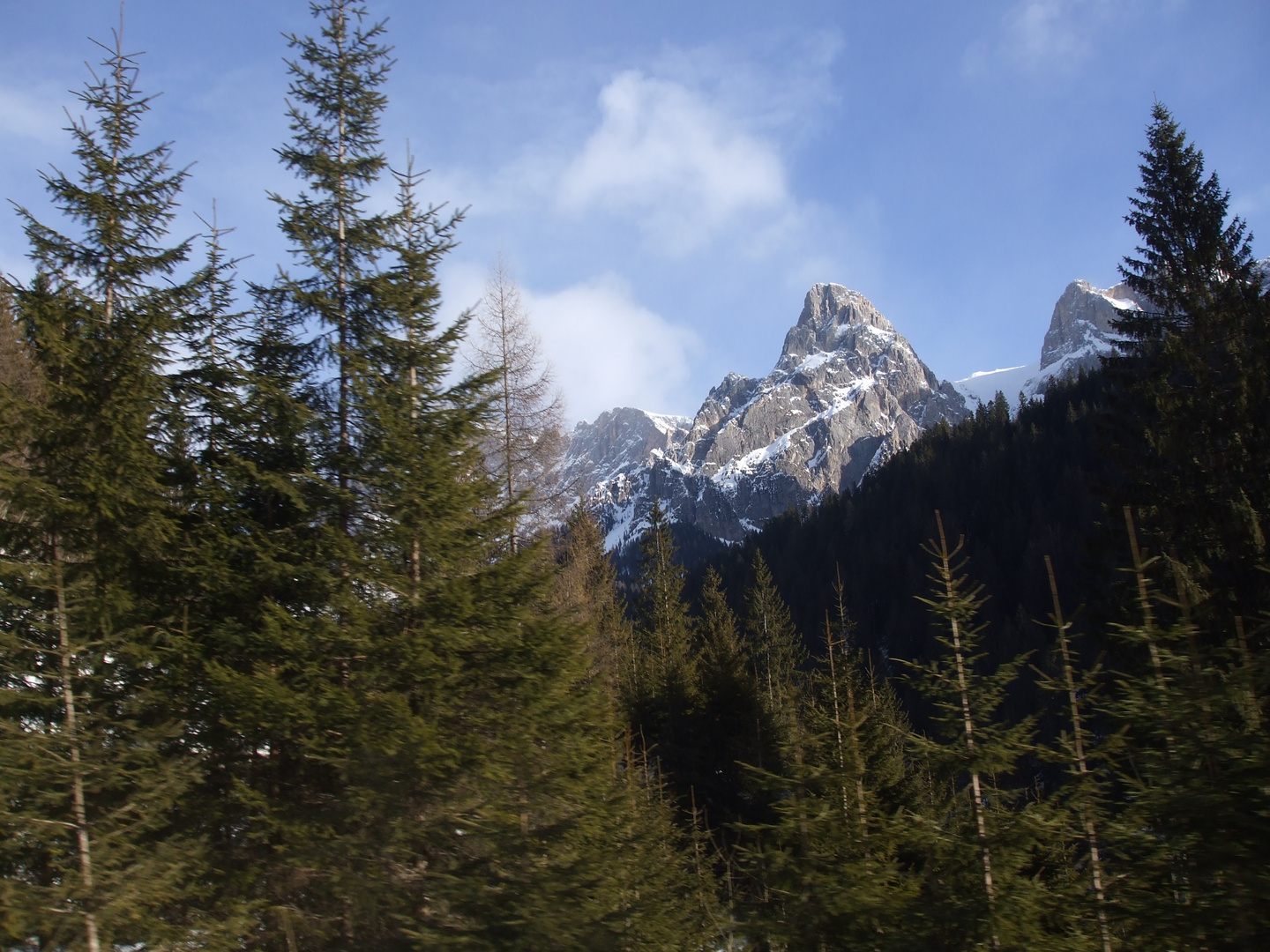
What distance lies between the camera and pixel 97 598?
261 inches

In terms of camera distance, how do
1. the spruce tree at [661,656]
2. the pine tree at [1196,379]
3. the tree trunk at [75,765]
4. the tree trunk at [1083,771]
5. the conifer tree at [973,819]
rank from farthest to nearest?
1. the spruce tree at [661,656]
2. the pine tree at [1196,379]
3. the tree trunk at [75,765]
4. the conifer tree at [973,819]
5. the tree trunk at [1083,771]

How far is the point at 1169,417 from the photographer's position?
14.2 m

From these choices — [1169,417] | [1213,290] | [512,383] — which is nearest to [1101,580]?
[1169,417]

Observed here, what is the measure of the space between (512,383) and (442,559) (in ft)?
17.6

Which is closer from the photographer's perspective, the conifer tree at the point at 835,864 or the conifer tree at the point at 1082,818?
the conifer tree at the point at 1082,818

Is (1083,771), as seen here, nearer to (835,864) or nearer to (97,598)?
(835,864)

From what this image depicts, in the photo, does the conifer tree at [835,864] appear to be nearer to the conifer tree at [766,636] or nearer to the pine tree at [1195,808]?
the pine tree at [1195,808]

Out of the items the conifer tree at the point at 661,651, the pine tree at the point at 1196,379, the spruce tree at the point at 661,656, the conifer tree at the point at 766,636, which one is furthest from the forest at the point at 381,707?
the conifer tree at the point at 766,636

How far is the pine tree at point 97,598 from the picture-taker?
584 cm

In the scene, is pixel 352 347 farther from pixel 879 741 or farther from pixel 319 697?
pixel 879 741

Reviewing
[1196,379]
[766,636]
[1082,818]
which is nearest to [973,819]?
[1082,818]

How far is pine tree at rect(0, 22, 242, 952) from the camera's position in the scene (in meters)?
5.84

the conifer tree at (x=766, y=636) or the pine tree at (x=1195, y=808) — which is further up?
the conifer tree at (x=766, y=636)

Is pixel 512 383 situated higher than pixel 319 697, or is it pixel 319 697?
pixel 512 383
